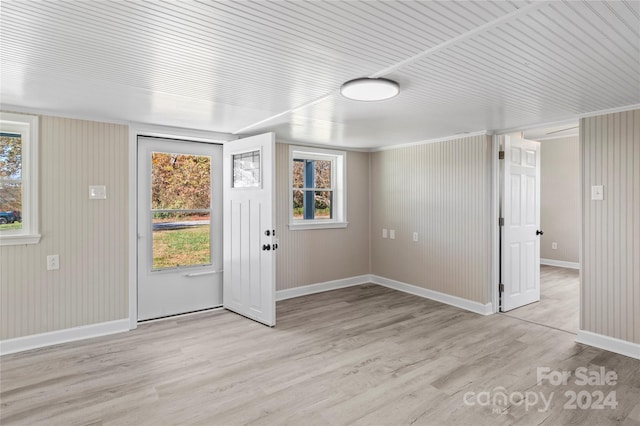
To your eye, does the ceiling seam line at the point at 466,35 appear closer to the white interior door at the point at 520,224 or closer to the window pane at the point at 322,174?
the white interior door at the point at 520,224

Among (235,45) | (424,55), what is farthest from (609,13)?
(235,45)

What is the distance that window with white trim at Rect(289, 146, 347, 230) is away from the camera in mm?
5145

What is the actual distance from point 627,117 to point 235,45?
335 centimetres

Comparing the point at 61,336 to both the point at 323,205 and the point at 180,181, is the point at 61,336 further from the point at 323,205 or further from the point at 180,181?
the point at 323,205

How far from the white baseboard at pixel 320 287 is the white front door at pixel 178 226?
90cm

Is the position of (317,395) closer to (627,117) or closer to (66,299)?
(66,299)

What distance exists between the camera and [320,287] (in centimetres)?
527

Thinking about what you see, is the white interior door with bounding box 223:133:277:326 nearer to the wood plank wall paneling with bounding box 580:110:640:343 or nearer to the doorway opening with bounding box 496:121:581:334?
the wood plank wall paneling with bounding box 580:110:640:343

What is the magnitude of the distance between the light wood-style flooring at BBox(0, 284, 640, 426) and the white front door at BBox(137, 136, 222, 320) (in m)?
0.35

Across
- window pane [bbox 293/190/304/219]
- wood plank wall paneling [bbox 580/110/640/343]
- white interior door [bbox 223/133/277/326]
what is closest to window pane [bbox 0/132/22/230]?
white interior door [bbox 223/133/277/326]

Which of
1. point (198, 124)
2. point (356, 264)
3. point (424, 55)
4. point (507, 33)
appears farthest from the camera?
point (356, 264)

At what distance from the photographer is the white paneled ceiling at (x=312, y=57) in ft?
5.16

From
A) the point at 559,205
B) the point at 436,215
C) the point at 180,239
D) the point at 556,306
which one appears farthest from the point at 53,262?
the point at 559,205

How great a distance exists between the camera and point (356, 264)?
571 cm
